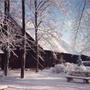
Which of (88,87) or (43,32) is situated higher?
(43,32)

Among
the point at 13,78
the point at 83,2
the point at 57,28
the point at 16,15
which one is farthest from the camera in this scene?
the point at 57,28

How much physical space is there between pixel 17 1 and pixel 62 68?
21.3 ft

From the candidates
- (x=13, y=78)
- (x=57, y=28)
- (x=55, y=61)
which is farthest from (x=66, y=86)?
(x=55, y=61)

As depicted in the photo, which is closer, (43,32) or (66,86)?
(66,86)

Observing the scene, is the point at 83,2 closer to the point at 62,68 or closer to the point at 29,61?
the point at 62,68

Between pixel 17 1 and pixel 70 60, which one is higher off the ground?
pixel 17 1

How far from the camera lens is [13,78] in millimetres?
24453

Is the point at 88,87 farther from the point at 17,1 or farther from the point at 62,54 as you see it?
the point at 62,54

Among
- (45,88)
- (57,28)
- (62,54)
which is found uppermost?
(57,28)

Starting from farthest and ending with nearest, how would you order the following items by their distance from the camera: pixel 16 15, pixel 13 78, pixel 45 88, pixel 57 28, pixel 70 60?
1. pixel 70 60
2. pixel 57 28
3. pixel 16 15
4. pixel 13 78
5. pixel 45 88

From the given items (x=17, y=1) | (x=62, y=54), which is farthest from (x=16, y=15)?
A: (x=62, y=54)

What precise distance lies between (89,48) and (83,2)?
2233 centimetres

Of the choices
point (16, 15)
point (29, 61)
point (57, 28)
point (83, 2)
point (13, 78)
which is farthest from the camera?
point (29, 61)

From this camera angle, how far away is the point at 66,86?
2011 centimetres
